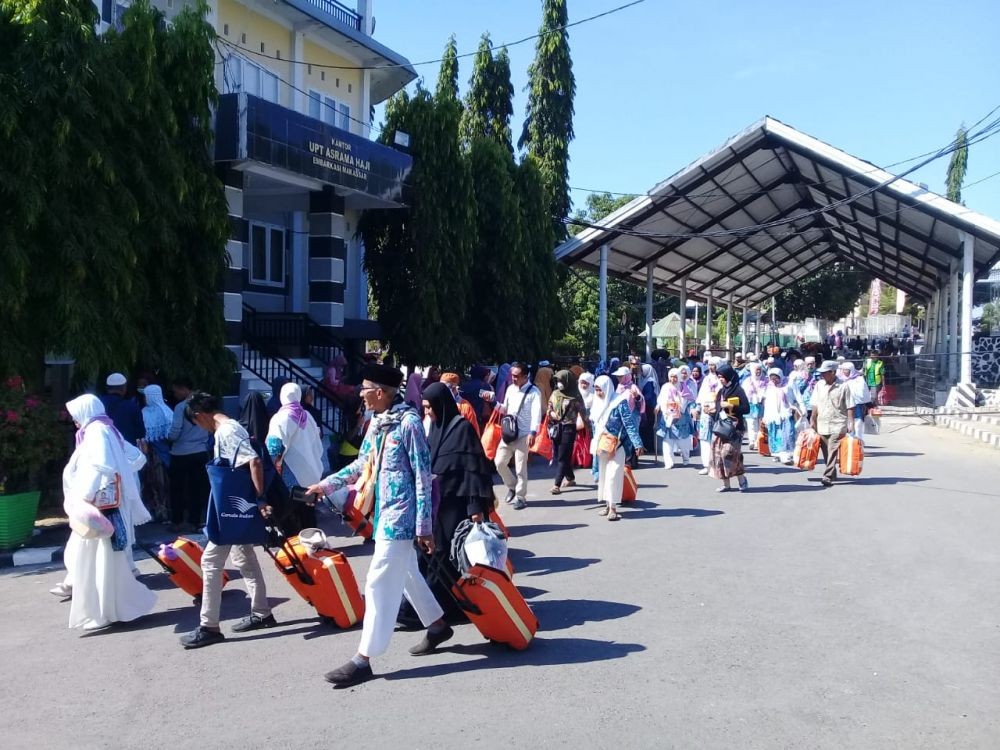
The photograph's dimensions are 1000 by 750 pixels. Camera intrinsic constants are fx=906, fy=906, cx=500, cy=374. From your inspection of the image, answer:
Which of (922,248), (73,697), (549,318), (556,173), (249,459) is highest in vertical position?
(556,173)

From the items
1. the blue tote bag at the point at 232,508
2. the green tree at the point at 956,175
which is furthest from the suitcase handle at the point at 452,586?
the green tree at the point at 956,175

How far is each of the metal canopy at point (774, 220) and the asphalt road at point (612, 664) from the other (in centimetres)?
1432

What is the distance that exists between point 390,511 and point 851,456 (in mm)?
8910

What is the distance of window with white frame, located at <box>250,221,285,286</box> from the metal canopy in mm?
9107

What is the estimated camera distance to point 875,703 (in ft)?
15.8

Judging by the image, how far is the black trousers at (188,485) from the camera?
31.1ft

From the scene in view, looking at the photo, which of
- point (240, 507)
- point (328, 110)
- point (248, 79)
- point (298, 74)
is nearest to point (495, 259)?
point (328, 110)

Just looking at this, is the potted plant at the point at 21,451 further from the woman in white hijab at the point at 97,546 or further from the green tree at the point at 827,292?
the green tree at the point at 827,292

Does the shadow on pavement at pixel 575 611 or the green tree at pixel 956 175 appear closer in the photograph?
the shadow on pavement at pixel 575 611

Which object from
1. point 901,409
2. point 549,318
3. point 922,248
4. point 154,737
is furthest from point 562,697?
point 922,248

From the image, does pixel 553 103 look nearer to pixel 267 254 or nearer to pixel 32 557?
pixel 267 254

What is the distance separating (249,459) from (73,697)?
5.53 ft

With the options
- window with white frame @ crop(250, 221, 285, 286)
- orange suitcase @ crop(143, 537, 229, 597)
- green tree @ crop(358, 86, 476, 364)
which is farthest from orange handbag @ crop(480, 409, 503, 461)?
window with white frame @ crop(250, 221, 285, 286)

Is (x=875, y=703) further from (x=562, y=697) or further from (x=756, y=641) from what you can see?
(x=562, y=697)
